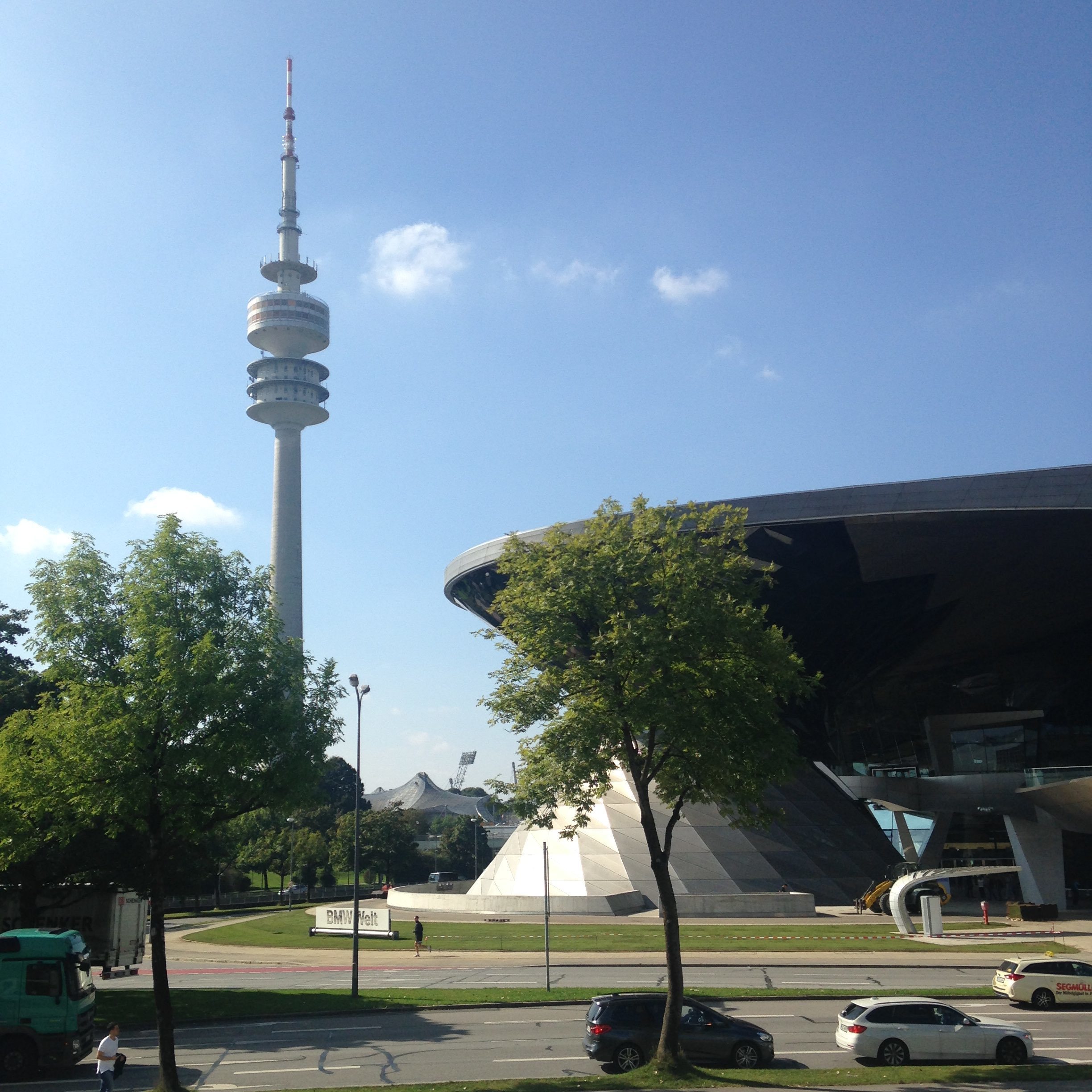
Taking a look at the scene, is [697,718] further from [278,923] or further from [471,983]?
[278,923]

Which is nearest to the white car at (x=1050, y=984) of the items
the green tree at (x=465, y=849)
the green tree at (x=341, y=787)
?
the green tree at (x=465, y=849)

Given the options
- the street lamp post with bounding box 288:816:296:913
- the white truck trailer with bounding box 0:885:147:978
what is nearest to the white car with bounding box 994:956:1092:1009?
the white truck trailer with bounding box 0:885:147:978

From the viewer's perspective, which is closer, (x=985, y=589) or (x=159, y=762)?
(x=159, y=762)

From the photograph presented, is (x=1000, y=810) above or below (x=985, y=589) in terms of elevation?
below

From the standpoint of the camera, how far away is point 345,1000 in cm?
2839

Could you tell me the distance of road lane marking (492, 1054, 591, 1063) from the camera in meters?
20.0

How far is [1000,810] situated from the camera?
57.8 meters

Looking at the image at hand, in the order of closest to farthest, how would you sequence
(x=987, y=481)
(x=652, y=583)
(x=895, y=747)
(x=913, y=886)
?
(x=652, y=583)
(x=987, y=481)
(x=913, y=886)
(x=895, y=747)

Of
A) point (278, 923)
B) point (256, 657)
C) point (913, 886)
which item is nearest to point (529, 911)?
point (278, 923)

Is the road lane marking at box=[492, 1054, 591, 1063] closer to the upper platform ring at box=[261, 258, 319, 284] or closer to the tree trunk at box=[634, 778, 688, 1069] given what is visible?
the tree trunk at box=[634, 778, 688, 1069]

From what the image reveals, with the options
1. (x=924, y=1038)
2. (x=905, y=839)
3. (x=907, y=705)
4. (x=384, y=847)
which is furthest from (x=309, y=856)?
(x=924, y=1038)

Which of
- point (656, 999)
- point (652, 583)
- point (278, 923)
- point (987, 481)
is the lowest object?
point (278, 923)

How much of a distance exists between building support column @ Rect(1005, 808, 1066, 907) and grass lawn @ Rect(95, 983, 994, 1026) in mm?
30725

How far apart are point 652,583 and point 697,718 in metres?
2.92
